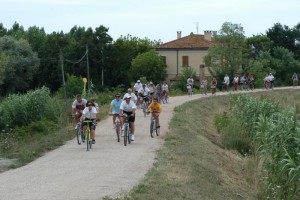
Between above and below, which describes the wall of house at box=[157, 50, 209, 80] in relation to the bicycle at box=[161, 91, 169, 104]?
above

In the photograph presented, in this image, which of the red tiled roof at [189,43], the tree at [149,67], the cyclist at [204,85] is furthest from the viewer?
the red tiled roof at [189,43]

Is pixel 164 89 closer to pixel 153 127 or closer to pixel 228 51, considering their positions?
pixel 153 127

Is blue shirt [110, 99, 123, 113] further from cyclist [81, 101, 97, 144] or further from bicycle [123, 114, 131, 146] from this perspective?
cyclist [81, 101, 97, 144]

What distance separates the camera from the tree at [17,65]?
224 ft

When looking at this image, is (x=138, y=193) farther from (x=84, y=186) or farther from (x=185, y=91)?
(x=185, y=91)

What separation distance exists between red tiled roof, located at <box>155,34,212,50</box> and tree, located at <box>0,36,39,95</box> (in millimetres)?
18075

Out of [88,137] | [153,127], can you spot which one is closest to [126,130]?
[88,137]

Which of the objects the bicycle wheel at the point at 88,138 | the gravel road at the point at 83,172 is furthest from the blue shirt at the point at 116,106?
the bicycle wheel at the point at 88,138

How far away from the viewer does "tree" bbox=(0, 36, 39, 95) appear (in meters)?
68.2

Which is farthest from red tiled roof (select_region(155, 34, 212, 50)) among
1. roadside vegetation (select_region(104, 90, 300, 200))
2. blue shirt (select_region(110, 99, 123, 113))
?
blue shirt (select_region(110, 99, 123, 113))

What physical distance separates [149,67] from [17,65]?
1545 centimetres

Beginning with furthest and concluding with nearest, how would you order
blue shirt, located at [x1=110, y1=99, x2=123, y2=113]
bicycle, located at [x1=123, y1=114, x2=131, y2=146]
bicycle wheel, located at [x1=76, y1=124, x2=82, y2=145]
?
blue shirt, located at [x1=110, y1=99, x2=123, y2=113] < bicycle wheel, located at [x1=76, y1=124, x2=82, y2=145] < bicycle, located at [x1=123, y1=114, x2=131, y2=146]

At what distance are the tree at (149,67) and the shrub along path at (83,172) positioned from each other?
1967 inches

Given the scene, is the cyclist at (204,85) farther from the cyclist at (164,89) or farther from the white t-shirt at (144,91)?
the white t-shirt at (144,91)
